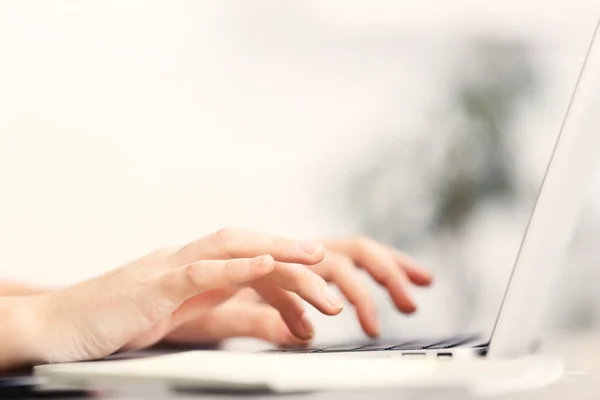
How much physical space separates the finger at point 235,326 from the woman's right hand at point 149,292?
165 millimetres

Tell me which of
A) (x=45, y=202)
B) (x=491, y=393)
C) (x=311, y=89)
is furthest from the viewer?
(x=311, y=89)

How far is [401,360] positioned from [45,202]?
2.48ft

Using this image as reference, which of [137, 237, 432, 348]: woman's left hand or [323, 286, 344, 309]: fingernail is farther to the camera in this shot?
[137, 237, 432, 348]: woman's left hand

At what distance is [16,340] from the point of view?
1.40 ft

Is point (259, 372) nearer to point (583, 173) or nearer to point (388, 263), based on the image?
point (583, 173)

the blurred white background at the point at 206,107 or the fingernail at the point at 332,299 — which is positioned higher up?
the blurred white background at the point at 206,107

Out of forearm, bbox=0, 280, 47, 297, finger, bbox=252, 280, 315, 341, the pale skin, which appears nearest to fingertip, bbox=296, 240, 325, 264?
the pale skin

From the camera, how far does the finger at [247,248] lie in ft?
1.45

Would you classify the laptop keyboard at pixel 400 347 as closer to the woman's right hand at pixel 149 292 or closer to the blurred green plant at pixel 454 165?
the woman's right hand at pixel 149 292

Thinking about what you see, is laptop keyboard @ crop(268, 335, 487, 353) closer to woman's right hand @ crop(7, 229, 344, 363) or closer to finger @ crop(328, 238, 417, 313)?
woman's right hand @ crop(7, 229, 344, 363)

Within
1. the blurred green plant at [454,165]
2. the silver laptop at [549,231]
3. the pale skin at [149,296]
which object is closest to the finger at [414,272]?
the blurred green plant at [454,165]

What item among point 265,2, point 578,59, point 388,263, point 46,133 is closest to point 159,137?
point 46,133

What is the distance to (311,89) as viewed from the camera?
40.3 inches

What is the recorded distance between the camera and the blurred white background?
2.98 feet
